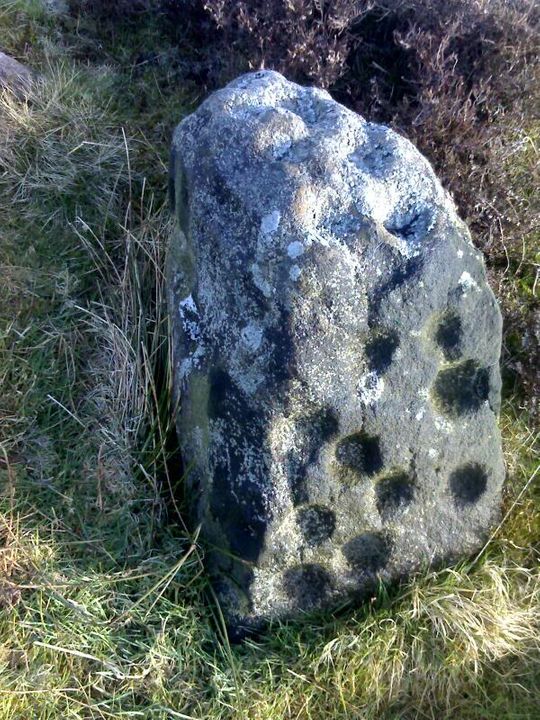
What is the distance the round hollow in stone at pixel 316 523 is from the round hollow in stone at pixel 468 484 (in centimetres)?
40

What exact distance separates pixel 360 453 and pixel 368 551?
0.33 m

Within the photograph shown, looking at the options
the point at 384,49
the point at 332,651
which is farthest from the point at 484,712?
the point at 384,49

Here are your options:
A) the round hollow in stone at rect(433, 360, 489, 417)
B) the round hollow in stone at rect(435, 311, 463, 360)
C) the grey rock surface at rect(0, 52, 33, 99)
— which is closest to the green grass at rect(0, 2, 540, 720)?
the grey rock surface at rect(0, 52, 33, 99)

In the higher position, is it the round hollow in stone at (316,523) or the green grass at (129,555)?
the round hollow in stone at (316,523)

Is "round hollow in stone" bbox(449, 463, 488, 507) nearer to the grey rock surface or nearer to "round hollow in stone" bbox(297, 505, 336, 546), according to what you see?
"round hollow in stone" bbox(297, 505, 336, 546)

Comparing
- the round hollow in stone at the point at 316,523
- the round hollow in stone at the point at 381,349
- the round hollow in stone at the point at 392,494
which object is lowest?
the round hollow in stone at the point at 316,523

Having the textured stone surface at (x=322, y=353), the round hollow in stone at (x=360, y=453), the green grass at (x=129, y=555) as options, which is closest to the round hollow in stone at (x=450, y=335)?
the textured stone surface at (x=322, y=353)

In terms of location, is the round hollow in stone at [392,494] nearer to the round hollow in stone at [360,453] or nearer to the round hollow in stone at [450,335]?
the round hollow in stone at [360,453]

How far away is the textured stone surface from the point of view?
6.79ft

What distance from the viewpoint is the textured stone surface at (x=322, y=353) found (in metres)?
2.07

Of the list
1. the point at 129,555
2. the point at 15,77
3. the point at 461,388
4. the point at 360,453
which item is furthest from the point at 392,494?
the point at 15,77

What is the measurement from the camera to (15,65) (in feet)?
11.3

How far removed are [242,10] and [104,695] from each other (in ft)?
8.50

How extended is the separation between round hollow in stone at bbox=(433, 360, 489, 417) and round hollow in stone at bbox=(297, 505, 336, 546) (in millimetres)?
454
